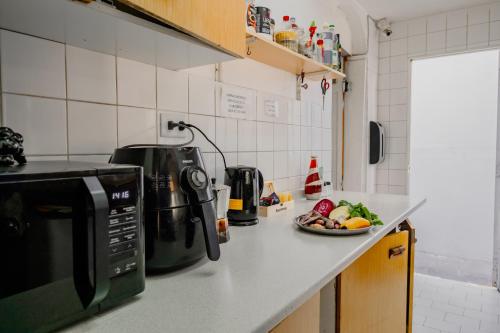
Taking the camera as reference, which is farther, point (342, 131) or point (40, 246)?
point (342, 131)

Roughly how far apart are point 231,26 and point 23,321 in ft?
2.79

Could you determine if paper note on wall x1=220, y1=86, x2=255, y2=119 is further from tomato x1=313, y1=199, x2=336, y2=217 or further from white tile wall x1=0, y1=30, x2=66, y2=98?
white tile wall x1=0, y1=30, x2=66, y2=98


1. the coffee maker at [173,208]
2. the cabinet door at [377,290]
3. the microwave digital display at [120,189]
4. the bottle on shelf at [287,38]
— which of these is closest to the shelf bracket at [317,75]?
the bottle on shelf at [287,38]

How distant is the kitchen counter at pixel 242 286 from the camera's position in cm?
52

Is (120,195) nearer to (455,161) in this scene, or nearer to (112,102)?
(112,102)

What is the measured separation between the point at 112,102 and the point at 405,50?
3074 millimetres

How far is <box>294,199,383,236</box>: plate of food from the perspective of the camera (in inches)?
40.9

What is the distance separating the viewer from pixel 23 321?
428 millimetres

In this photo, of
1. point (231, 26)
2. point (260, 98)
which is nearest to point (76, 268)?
point (231, 26)

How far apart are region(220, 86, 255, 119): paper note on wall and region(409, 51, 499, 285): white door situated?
7.47ft

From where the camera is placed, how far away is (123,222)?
552mm

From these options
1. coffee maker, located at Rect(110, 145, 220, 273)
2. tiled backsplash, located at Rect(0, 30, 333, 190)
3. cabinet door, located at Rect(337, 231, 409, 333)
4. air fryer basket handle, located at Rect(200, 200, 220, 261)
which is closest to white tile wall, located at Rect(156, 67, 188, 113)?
tiled backsplash, located at Rect(0, 30, 333, 190)

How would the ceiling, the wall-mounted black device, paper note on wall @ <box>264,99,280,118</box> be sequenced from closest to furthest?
paper note on wall @ <box>264,99,280,118</box> → the ceiling → the wall-mounted black device

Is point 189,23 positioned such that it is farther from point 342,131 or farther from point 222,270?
point 342,131
